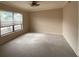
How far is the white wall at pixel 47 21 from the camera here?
9016 mm

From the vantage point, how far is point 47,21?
31.1ft

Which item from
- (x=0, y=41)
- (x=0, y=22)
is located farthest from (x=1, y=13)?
(x=0, y=41)

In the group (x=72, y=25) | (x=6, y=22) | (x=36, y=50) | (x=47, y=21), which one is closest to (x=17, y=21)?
(x=6, y=22)

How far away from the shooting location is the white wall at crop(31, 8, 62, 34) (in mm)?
9016

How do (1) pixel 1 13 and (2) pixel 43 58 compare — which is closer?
(2) pixel 43 58

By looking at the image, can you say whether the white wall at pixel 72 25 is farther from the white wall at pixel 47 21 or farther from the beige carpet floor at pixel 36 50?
the white wall at pixel 47 21

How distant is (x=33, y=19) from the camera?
33.1ft

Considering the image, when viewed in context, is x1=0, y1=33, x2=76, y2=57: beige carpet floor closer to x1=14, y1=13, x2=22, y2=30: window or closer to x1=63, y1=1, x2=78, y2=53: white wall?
x1=63, y1=1, x2=78, y2=53: white wall

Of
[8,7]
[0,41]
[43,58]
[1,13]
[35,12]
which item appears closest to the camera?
[43,58]

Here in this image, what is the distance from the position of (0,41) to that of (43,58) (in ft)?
9.06

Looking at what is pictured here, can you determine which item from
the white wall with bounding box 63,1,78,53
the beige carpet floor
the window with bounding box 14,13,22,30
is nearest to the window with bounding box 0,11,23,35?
the window with bounding box 14,13,22,30

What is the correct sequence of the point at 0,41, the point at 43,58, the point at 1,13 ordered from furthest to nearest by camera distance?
the point at 1,13 → the point at 0,41 → the point at 43,58

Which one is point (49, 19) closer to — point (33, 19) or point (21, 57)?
point (33, 19)

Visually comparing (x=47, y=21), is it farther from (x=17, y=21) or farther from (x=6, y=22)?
(x=6, y=22)
